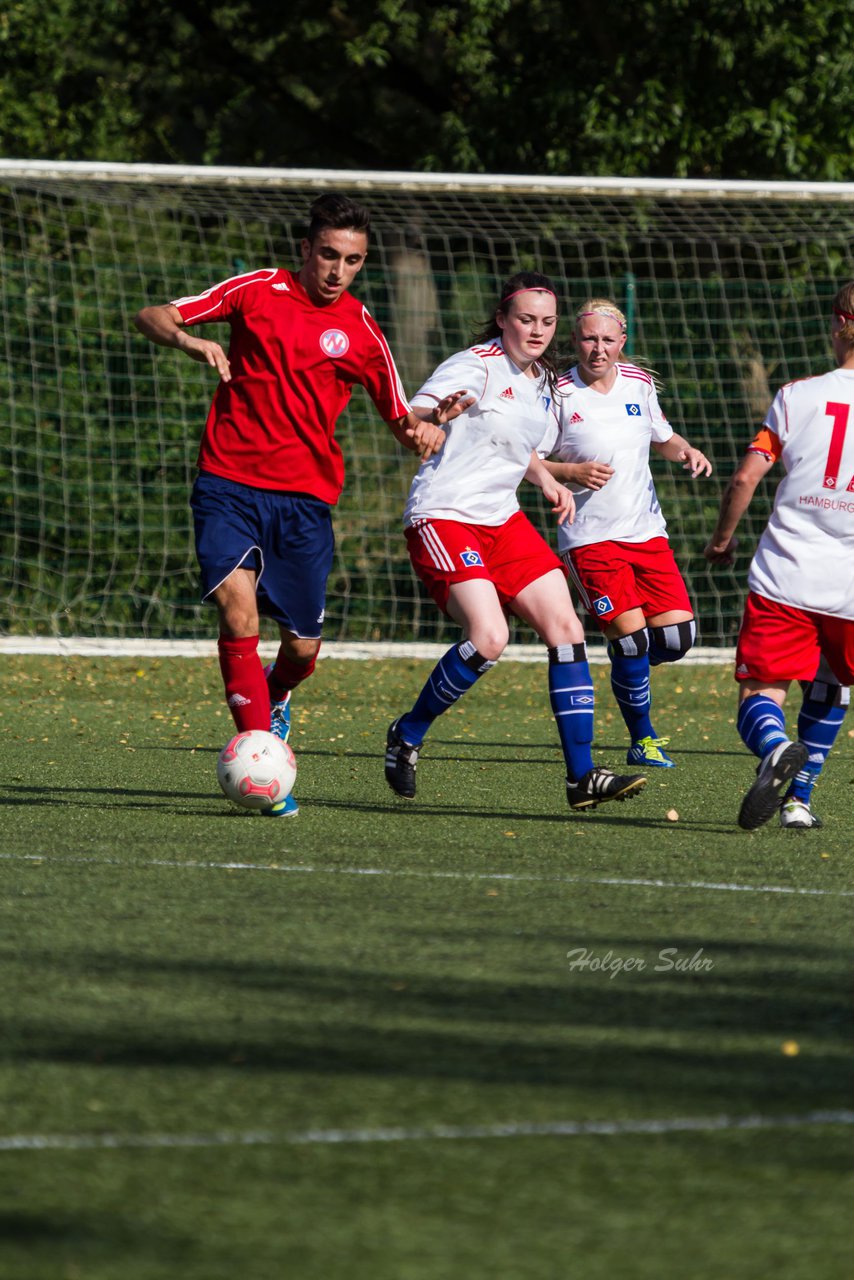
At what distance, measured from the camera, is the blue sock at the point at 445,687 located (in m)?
6.81

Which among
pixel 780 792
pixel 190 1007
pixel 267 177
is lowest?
pixel 780 792

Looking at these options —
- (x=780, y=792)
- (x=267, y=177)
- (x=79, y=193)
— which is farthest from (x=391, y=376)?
(x=79, y=193)

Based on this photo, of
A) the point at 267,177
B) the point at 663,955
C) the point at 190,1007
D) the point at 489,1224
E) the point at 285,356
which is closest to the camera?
the point at 489,1224

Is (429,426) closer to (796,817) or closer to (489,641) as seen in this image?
(489,641)

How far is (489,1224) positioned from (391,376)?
4.63m

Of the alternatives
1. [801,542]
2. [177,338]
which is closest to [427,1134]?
[801,542]

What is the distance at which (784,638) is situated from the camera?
6055mm

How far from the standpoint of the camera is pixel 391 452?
1408 cm

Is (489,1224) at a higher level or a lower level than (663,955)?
higher

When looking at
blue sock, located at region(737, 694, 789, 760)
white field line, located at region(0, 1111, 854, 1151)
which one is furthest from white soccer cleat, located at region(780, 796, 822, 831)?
white field line, located at region(0, 1111, 854, 1151)

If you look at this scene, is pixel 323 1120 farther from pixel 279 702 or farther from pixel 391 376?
pixel 279 702

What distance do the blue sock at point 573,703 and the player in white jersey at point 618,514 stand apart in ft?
5.91

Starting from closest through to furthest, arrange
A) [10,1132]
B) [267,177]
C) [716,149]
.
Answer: [10,1132]
[267,177]
[716,149]

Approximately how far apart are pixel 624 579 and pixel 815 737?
7.53 ft
